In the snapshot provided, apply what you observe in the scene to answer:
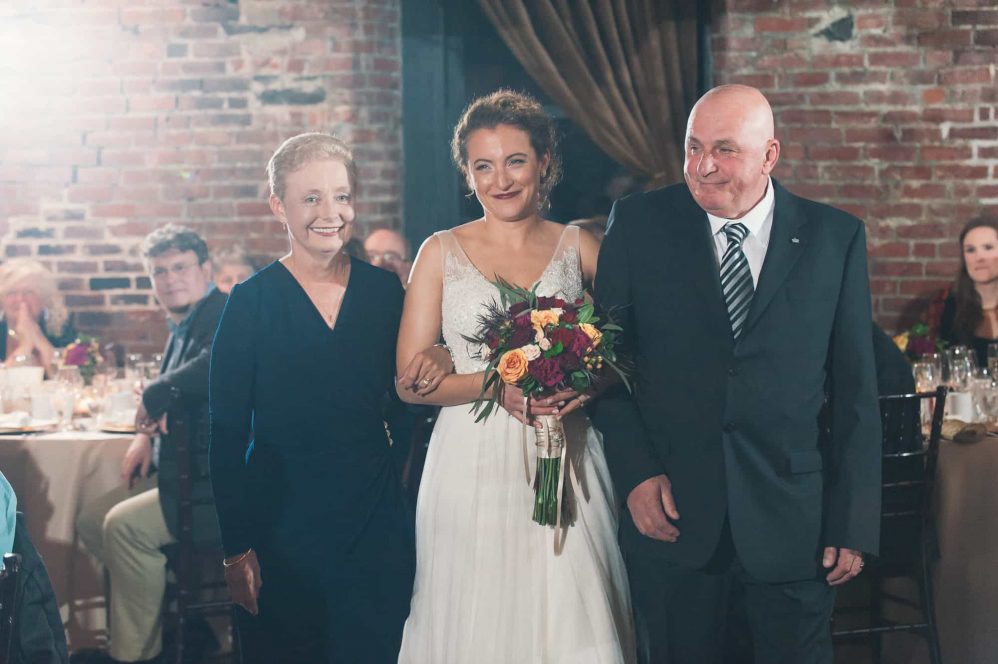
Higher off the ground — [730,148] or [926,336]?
[730,148]

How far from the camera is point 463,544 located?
2510 mm

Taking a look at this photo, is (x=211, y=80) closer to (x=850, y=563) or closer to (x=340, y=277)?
(x=340, y=277)

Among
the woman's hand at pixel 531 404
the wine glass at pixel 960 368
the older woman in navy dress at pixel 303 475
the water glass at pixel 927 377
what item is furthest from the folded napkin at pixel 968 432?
the older woman in navy dress at pixel 303 475

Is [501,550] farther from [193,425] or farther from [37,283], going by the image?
[37,283]

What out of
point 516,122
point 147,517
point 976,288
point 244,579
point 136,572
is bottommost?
point 136,572

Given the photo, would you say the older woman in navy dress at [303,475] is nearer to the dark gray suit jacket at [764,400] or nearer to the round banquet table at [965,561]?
the dark gray suit jacket at [764,400]

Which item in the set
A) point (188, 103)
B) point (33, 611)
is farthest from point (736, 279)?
point (188, 103)

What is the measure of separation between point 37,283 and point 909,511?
4.31 m

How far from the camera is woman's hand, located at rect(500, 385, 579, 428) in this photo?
7.73ft

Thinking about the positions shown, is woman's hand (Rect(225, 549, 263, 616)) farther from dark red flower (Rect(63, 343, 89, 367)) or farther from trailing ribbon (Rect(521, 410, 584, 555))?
dark red flower (Rect(63, 343, 89, 367))

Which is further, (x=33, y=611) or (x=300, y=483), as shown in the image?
(x=300, y=483)

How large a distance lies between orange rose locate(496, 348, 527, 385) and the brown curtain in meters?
3.42

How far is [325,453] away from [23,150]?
405 centimetres

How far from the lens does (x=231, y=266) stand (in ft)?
17.8
